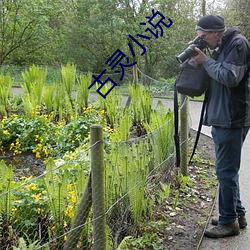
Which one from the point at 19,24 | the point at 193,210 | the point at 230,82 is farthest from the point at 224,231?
the point at 19,24

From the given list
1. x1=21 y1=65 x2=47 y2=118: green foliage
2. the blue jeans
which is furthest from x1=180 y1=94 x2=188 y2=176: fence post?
x1=21 y1=65 x2=47 y2=118: green foliage

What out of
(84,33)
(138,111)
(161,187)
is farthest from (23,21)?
(161,187)

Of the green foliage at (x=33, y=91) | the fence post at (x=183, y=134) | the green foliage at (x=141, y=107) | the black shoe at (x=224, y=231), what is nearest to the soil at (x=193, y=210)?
the black shoe at (x=224, y=231)

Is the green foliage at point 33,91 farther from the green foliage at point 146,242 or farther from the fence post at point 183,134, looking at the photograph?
the green foliage at point 146,242

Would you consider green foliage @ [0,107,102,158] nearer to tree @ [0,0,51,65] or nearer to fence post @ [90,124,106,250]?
fence post @ [90,124,106,250]

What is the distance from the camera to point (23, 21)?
623 inches

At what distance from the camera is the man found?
2785mm

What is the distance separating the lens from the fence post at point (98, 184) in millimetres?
2305

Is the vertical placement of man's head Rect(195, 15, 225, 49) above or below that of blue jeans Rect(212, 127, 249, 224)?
above

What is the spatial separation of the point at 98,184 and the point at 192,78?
4.08 ft

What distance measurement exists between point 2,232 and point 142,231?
1.10 m

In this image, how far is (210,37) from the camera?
2973 millimetres

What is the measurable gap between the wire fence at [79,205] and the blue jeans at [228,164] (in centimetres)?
62

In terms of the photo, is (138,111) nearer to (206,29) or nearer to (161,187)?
(161,187)
